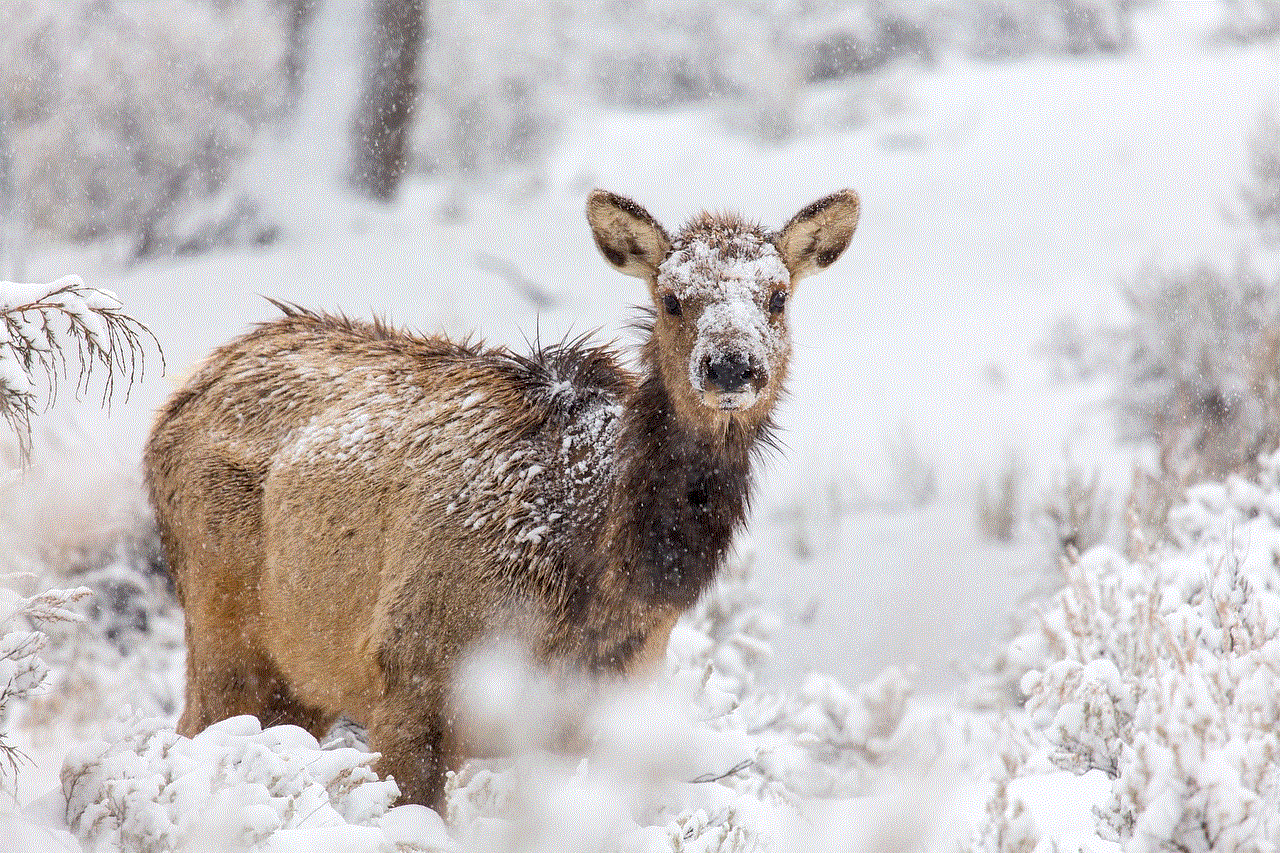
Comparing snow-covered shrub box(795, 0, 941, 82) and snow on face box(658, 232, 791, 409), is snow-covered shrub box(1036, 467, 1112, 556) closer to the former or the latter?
snow on face box(658, 232, 791, 409)

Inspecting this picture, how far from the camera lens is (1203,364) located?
32.6 feet

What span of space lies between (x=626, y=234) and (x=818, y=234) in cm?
78

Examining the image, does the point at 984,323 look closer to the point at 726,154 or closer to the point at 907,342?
the point at 907,342

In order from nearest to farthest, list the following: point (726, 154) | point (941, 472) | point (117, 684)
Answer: point (117, 684) < point (941, 472) < point (726, 154)

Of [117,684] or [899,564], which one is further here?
[899,564]

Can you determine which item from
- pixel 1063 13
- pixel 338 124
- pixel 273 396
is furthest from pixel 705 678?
pixel 1063 13

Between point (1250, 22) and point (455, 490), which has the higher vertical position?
point (1250, 22)

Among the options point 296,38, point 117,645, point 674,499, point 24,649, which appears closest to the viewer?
point 24,649

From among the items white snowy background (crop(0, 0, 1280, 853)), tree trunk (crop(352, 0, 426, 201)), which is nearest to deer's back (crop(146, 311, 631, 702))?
white snowy background (crop(0, 0, 1280, 853))

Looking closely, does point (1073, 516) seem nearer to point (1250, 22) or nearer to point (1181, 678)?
point (1181, 678)

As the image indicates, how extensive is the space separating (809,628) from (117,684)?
15.1 ft

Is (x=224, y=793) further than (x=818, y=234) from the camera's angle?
No

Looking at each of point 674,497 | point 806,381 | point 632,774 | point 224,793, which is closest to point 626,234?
point 674,497

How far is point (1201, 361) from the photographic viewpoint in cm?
995
